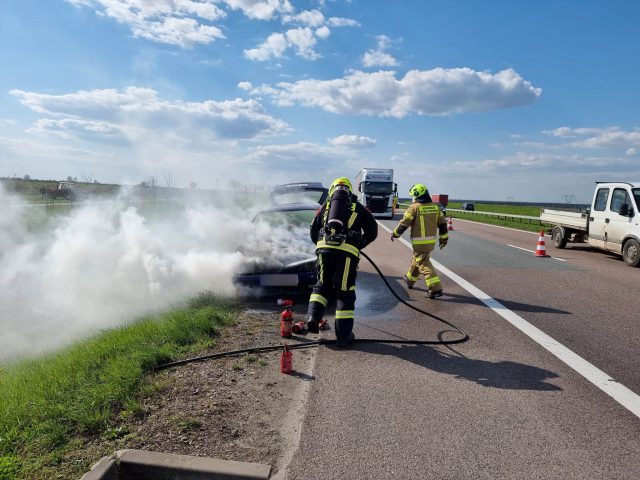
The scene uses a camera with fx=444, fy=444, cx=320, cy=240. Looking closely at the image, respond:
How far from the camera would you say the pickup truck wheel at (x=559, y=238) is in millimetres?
14984

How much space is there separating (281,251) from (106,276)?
11.9ft

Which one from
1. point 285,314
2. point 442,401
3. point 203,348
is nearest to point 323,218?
point 285,314

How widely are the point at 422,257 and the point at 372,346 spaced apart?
9.99 feet

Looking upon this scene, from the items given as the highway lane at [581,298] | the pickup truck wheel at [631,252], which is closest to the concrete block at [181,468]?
the highway lane at [581,298]

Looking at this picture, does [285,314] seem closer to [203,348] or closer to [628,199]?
[203,348]

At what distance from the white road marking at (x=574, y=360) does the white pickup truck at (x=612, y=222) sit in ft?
21.0

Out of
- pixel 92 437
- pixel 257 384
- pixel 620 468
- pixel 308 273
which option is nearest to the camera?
pixel 620 468

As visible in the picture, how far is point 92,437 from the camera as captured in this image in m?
3.20

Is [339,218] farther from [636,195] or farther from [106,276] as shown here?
[636,195]

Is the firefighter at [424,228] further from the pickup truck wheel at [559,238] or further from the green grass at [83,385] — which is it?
the pickup truck wheel at [559,238]

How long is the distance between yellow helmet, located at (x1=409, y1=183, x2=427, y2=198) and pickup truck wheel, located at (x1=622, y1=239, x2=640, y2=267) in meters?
7.02

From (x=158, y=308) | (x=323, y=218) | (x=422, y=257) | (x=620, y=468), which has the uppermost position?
(x=323, y=218)

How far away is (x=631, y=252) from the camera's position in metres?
11.5

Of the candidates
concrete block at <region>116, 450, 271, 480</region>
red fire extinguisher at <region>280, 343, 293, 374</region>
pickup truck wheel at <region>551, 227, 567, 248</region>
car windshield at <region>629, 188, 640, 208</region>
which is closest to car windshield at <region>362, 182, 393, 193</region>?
pickup truck wheel at <region>551, 227, 567, 248</region>
